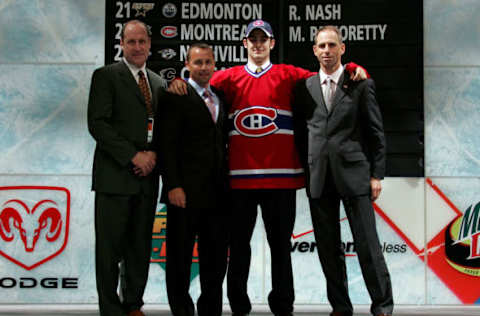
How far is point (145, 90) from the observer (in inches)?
116

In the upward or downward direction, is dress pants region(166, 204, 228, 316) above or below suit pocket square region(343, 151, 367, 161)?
below

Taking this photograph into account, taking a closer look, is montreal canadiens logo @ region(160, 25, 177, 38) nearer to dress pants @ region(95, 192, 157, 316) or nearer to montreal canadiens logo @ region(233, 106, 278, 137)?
montreal canadiens logo @ region(233, 106, 278, 137)

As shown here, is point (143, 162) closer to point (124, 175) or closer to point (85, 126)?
point (124, 175)

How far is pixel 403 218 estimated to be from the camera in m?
4.09

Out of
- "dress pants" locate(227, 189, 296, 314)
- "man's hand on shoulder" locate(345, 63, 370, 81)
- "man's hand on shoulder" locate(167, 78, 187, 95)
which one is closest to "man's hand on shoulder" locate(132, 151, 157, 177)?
"man's hand on shoulder" locate(167, 78, 187, 95)

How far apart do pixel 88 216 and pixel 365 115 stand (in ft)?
7.58

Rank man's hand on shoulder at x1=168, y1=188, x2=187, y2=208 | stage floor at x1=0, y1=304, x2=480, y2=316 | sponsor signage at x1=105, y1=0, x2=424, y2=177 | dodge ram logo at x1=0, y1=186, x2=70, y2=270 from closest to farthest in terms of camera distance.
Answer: man's hand on shoulder at x1=168, y1=188, x2=187, y2=208 < stage floor at x1=0, y1=304, x2=480, y2=316 < sponsor signage at x1=105, y1=0, x2=424, y2=177 < dodge ram logo at x1=0, y1=186, x2=70, y2=270

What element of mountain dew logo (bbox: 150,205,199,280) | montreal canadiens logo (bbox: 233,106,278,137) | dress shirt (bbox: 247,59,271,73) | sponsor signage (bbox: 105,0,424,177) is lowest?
mountain dew logo (bbox: 150,205,199,280)

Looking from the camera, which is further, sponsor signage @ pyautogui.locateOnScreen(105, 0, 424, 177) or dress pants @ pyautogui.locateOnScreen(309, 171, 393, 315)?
sponsor signage @ pyautogui.locateOnScreen(105, 0, 424, 177)

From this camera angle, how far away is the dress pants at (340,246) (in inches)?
111

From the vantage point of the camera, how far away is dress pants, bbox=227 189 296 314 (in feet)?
9.42

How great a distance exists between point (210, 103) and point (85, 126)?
5.64 ft

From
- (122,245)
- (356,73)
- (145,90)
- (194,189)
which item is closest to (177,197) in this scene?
(194,189)

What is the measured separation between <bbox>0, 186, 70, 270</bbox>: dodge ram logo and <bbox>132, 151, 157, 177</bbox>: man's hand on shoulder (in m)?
1.58
